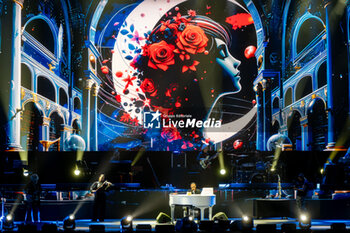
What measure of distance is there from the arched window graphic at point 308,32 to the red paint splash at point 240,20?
138 cm

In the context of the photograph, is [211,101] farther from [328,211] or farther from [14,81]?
[14,81]

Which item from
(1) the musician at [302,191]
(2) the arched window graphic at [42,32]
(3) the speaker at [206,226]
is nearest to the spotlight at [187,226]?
(3) the speaker at [206,226]

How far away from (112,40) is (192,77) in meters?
2.47

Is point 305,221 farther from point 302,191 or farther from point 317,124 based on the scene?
point 317,124

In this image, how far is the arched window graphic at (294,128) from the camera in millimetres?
10219

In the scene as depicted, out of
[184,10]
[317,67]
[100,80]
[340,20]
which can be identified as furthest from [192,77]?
[340,20]

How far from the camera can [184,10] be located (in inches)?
421

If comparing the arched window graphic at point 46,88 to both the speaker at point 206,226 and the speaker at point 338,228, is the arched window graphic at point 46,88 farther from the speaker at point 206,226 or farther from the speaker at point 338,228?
the speaker at point 338,228

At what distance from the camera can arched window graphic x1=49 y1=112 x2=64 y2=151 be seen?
32.8ft

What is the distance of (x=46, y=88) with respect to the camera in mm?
9844

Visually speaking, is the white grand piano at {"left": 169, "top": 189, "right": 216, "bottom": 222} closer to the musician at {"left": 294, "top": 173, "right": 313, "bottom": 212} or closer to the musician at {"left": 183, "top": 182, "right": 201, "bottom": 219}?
the musician at {"left": 183, "top": 182, "right": 201, "bottom": 219}

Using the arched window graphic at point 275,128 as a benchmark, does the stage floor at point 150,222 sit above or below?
below

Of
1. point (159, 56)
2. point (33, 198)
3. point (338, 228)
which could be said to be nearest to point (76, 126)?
point (33, 198)

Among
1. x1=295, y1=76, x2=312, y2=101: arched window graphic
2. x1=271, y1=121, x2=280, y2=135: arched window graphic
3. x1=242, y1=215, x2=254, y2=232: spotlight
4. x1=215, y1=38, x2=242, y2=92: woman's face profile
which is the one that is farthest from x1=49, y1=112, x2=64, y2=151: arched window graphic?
x1=295, y1=76, x2=312, y2=101: arched window graphic
